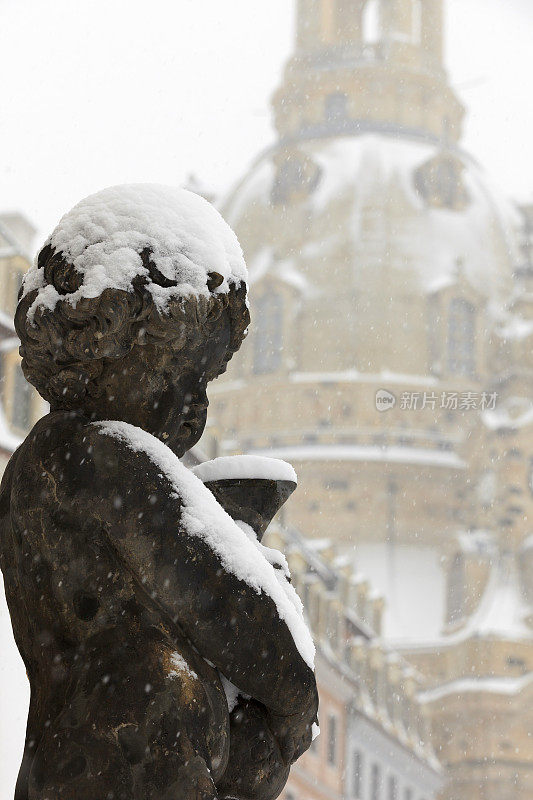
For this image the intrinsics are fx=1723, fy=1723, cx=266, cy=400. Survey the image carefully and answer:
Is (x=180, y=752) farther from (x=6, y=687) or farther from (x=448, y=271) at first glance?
(x=448, y=271)

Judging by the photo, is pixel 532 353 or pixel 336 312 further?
pixel 336 312

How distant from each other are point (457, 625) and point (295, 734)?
5033cm

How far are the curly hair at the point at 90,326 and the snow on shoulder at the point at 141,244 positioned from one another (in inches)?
0.4

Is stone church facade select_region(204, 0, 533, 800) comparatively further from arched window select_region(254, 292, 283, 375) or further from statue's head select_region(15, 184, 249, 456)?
statue's head select_region(15, 184, 249, 456)

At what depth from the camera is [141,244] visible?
8.07ft

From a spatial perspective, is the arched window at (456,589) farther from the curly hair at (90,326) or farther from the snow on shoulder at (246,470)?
the curly hair at (90,326)

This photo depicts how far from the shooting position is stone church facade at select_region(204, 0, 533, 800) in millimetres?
50625

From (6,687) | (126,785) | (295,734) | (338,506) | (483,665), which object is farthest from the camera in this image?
(338,506)

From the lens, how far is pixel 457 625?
52.0 m

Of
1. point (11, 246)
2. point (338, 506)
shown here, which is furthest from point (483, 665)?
point (11, 246)

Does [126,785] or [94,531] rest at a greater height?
[94,531]

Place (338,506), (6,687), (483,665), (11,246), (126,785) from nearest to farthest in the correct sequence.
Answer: (126,785) → (6,687) → (11,246) → (483,665) → (338,506)

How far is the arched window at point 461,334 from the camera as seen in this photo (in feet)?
199

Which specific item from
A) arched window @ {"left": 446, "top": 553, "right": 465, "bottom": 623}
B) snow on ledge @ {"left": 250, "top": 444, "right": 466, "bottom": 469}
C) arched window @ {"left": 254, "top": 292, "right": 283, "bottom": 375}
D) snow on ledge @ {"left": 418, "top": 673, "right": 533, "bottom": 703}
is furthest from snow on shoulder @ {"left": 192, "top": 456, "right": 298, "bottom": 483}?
arched window @ {"left": 254, "top": 292, "right": 283, "bottom": 375}
